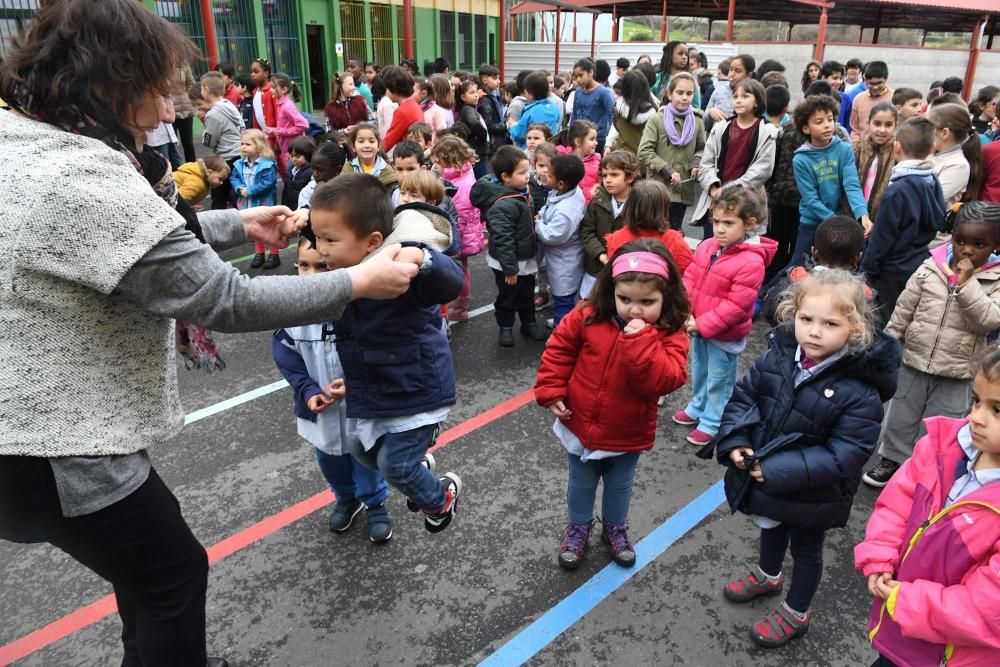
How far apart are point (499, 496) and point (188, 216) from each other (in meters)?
2.04

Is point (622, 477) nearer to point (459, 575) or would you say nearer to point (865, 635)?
point (459, 575)

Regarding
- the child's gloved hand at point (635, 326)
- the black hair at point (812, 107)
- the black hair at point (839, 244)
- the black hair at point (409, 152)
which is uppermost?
the black hair at point (812, 107)

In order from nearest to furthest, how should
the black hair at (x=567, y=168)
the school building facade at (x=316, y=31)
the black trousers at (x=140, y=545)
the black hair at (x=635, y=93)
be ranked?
the black trousers at (x=140, y=545) → the black hair at (x=567, y=168) → the black hair at (x=635, y=93) → the school building facade at (x=316, y=31)

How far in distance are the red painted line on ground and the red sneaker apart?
3.54 feet

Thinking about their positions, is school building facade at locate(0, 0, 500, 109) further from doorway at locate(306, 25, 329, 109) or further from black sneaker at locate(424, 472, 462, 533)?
black sneaker at locate(424, 472, 462, 533)

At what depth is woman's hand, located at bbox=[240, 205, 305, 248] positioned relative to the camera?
235 cm

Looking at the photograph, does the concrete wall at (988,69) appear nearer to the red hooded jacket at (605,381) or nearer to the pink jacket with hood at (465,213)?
the pink jacket with hood at (465,213)

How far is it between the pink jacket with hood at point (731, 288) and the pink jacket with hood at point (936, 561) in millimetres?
1621

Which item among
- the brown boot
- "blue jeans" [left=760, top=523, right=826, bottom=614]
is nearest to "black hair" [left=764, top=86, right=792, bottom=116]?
the brown boot

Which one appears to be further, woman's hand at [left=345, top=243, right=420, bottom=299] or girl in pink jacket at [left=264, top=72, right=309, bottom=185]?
girl in pink jacket at [left=264, top=72, right=309, bottom=185]

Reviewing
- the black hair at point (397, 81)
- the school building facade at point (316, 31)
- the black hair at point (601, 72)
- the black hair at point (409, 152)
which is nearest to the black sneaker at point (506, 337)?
the black hair at point (409, 152)

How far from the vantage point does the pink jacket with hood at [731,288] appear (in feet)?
11.7

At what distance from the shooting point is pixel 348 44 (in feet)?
68.6

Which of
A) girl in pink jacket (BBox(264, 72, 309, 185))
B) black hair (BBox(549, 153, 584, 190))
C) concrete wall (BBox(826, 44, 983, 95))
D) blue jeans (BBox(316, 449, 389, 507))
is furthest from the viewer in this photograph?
concrete wall (BBox(826, 44, 983, 95))
